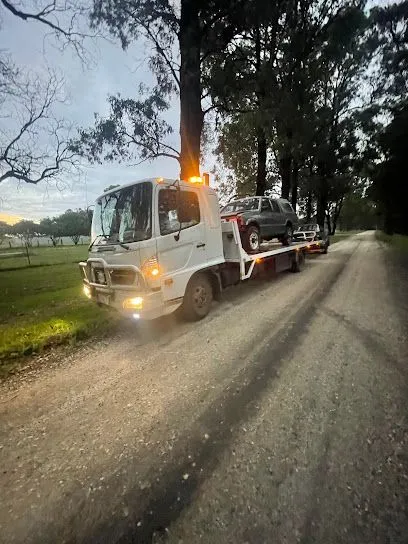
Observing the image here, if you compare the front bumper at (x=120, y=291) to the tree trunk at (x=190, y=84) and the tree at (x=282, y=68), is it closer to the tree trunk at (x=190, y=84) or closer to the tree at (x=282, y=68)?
the tree trunk at (x=190, y=84)

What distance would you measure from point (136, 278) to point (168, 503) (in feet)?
10.8

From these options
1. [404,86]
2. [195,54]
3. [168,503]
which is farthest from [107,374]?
[404,86]

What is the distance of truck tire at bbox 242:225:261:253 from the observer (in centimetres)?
773

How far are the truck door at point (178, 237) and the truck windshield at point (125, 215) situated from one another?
24cm

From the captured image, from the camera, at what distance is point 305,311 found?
6.12 metres

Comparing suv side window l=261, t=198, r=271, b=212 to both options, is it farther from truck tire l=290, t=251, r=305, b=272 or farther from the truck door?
the truck door

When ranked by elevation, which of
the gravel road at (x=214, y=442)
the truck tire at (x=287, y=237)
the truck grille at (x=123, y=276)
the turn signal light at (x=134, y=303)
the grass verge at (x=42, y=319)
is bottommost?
the gravel road at (x=214, y=442)

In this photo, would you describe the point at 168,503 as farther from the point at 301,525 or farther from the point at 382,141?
the point at 382,141

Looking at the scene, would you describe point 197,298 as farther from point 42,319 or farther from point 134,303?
point 42,319

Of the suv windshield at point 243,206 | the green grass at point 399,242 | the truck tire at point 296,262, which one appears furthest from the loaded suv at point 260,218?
the green grass at point 399,242

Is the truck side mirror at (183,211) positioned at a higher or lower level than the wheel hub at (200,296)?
higher

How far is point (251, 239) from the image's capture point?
7.98 m

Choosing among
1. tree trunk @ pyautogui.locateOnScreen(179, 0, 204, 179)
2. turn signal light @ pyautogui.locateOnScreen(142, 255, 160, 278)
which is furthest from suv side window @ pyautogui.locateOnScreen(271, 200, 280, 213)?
turn signal light @ pyautogui.locateOnScreen(142, 255, 160, 278)

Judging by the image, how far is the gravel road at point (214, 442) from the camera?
190cm
